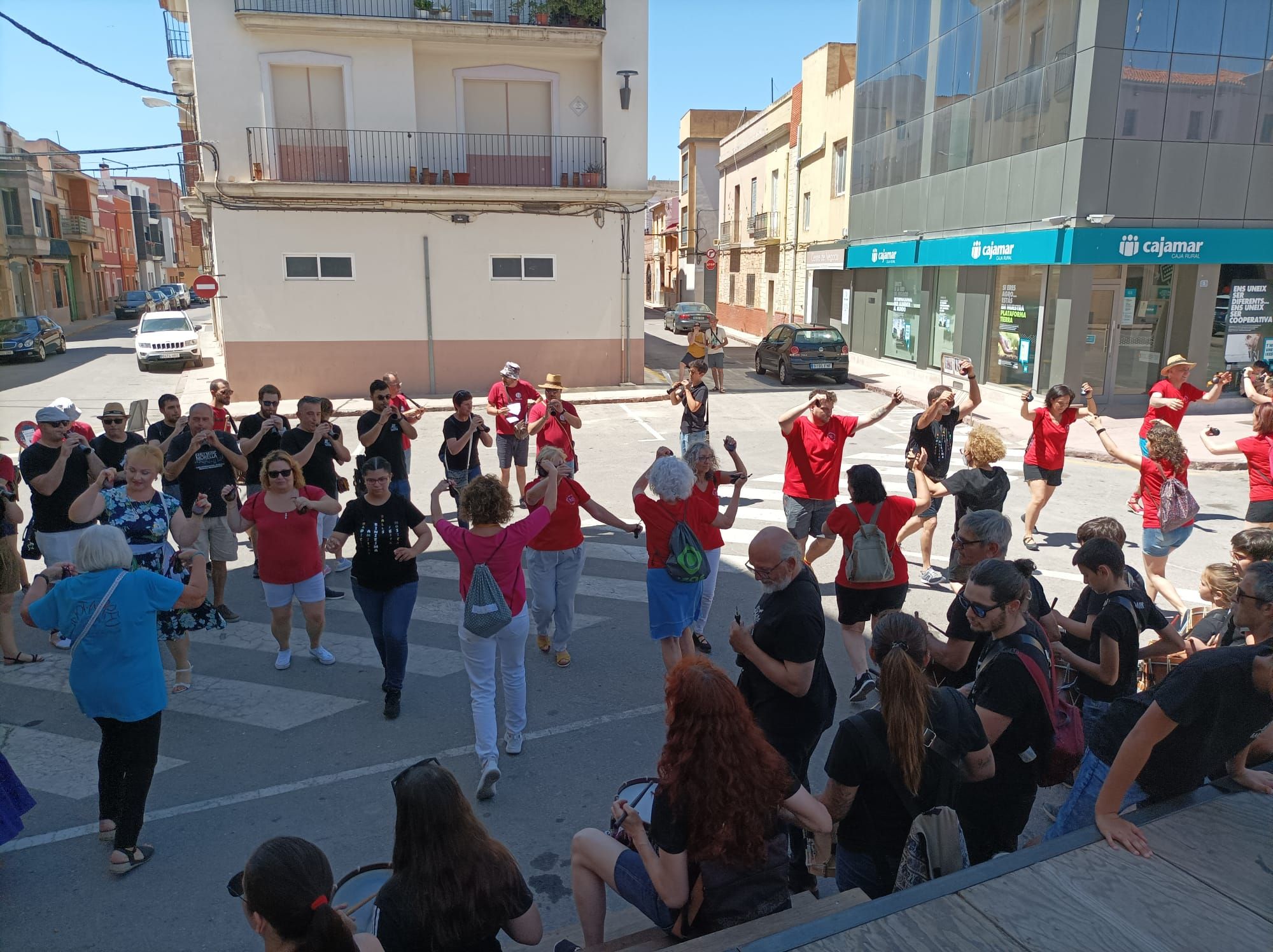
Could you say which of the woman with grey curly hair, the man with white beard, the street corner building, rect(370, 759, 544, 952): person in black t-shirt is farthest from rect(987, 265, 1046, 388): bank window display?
rect(370, 759, 544, 952): person in black t-shirt

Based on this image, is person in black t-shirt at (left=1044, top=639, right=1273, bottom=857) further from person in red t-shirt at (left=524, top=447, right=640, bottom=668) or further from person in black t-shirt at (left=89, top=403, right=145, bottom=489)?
person in black t-shirt at (left=89, top=403, right=145, bottom=489)

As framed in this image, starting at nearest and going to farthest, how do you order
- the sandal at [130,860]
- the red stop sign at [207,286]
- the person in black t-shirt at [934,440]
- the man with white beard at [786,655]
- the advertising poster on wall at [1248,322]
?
1. the man with white beard at [786,655]
2. the sandal at [130,860]
3. the person in black t-shirt at [934,440]
4. the advertising poster on wall at [1248,322]
5. the red stop sign at [207,286]

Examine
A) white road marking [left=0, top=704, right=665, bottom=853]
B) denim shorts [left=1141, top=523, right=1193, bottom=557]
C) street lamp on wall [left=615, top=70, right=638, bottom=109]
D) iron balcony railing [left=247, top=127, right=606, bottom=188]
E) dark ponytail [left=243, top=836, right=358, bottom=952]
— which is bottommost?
white road marking [left=0, top=704, right=665, bottom=853]

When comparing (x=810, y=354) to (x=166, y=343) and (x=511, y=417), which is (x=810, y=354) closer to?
(x=511, y=417)

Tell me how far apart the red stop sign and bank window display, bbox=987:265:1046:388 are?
1771 cm

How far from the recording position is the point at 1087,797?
3.58 m

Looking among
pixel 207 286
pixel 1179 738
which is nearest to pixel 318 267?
pixel 207 286

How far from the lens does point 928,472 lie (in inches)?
328

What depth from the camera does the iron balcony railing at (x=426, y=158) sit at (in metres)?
20.8

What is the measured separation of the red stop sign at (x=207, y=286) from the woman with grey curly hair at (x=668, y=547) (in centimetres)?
1753

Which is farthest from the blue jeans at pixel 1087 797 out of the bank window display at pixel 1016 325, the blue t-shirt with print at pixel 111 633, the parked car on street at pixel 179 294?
the parked car on street at pixel 179 294

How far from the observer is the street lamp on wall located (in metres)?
21.4

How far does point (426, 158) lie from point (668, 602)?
18.5 metres

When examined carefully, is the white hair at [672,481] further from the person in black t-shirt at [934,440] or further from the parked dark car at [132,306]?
the parked dark car at [132,306]
